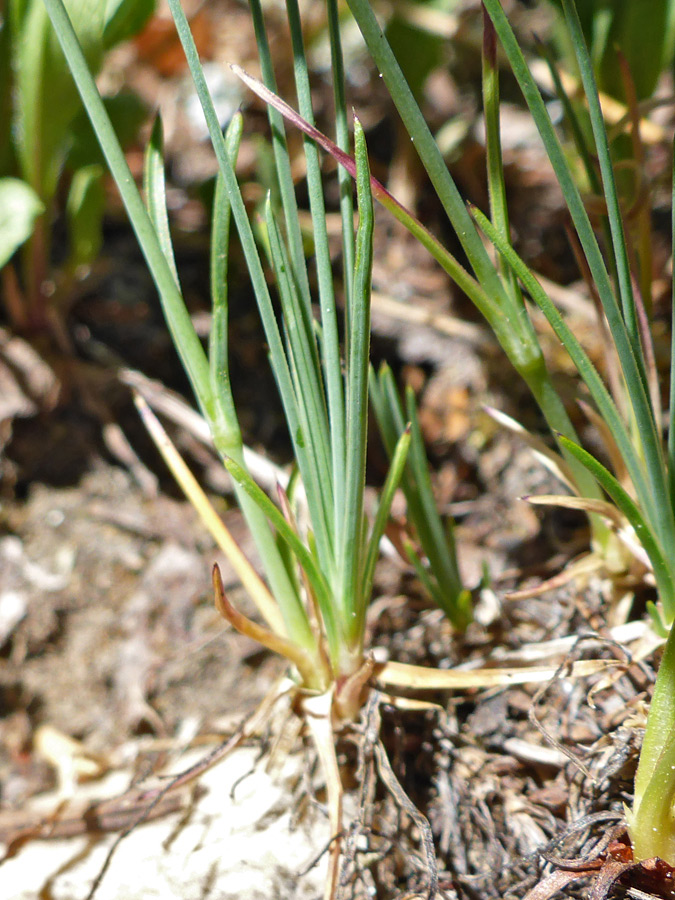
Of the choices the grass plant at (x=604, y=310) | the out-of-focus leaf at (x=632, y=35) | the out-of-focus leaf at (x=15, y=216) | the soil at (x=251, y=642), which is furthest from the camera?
the out-of-focus leaf at (x=632, y=35)

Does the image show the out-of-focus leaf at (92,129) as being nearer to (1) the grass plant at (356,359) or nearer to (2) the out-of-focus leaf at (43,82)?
(2) the out-of-focus leaf at (43,82)

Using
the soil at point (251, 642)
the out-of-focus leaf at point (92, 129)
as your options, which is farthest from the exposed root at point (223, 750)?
the out-of-focus leaf at point (92, 129)

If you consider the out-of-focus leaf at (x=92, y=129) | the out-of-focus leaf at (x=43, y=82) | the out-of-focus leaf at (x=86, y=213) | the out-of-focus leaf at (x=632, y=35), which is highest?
the out-of-focus leaf at (x=632, y=35)

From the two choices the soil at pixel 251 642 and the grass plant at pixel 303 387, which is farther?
the soil at pixel 251 642

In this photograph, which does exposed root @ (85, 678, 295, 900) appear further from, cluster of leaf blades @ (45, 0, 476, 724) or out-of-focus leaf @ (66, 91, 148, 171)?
out-of-focus leaf @ (66, 91, 148, 171)

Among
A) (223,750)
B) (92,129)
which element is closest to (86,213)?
(92,129)

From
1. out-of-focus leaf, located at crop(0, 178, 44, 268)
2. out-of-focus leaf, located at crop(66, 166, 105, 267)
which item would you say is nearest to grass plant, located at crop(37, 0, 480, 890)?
out-of-focus leaf, located at crop(0, 178, 44, 268)
